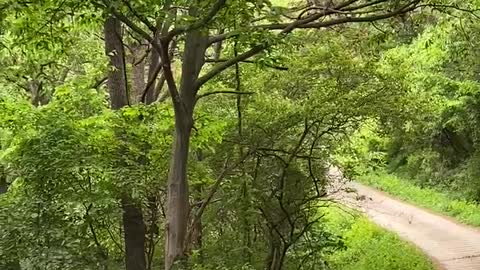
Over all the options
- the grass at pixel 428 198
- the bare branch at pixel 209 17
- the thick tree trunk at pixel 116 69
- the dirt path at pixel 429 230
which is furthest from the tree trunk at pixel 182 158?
the grass at pixel 428 198

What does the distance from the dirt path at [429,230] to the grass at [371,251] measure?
1.22ft

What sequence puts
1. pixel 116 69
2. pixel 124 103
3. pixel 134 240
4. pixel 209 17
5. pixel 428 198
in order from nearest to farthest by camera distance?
pixel 209 17 < pixel 134 240 < pixel 116 69 < pixel 124 103 < pixel 428 198

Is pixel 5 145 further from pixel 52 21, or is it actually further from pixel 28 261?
pixel 52 21

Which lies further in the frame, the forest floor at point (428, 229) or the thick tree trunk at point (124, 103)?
the forest floor at point (428, 229)

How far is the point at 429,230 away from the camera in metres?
A: 17.4

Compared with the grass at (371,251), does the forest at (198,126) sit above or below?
above

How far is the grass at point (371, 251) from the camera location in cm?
1377

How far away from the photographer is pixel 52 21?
600 cm

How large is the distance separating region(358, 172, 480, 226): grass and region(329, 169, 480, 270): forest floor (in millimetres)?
317

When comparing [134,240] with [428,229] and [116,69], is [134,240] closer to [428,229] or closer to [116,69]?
[116,69]

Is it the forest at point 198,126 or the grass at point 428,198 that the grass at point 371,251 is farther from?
the forest at point 198,126

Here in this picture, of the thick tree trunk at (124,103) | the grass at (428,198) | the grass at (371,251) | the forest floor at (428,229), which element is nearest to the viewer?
the thick tree trunk at (124,103)

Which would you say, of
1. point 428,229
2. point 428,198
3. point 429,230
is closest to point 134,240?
point 429,230

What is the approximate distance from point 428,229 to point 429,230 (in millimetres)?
141
